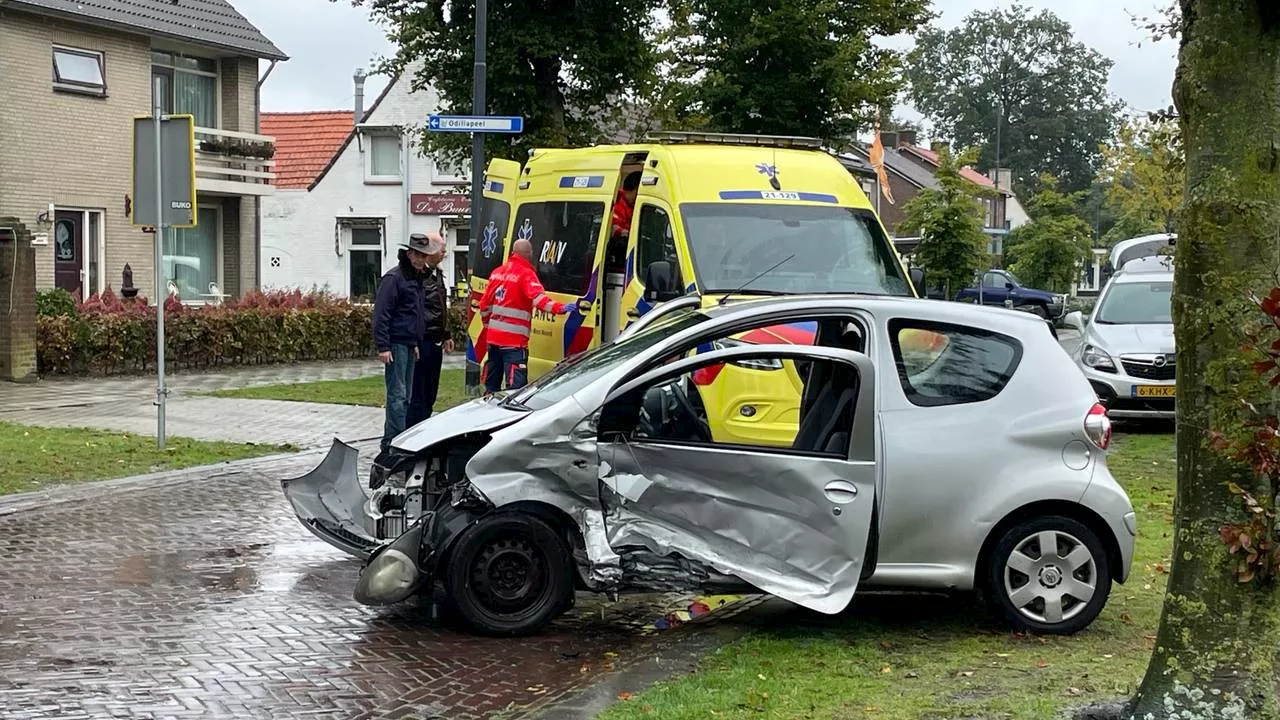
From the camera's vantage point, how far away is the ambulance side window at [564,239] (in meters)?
14.3

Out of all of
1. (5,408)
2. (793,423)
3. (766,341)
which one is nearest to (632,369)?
(766,341)

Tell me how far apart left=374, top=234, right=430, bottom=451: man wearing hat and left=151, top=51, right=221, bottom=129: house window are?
1940 cm

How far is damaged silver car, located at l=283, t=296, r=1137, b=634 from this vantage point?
7.07m

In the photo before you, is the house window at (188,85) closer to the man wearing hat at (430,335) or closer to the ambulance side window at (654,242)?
the man wearing hat at (430,335)

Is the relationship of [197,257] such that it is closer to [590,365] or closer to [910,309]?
[590,365]

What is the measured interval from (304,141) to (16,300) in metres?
32.2

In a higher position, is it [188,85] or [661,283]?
[188,85]

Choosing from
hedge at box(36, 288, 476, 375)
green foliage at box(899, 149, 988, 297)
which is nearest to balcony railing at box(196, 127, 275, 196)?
hedge at box(36, 288, 476, 375)

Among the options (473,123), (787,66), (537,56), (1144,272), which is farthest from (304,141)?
(1144,272)

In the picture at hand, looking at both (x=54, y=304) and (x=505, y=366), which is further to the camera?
(x=54, y=304)

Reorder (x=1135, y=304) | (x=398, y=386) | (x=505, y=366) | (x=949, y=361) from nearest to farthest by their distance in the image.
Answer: (x=949, y=361) → (x=398, y=386) → (x=505, y=366) → (x=1135, y=304)

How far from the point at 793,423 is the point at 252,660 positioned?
358 centimetres

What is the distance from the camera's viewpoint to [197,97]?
31.6 meters

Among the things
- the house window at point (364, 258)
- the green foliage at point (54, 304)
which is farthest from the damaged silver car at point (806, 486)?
the house window at point (364, 258)
